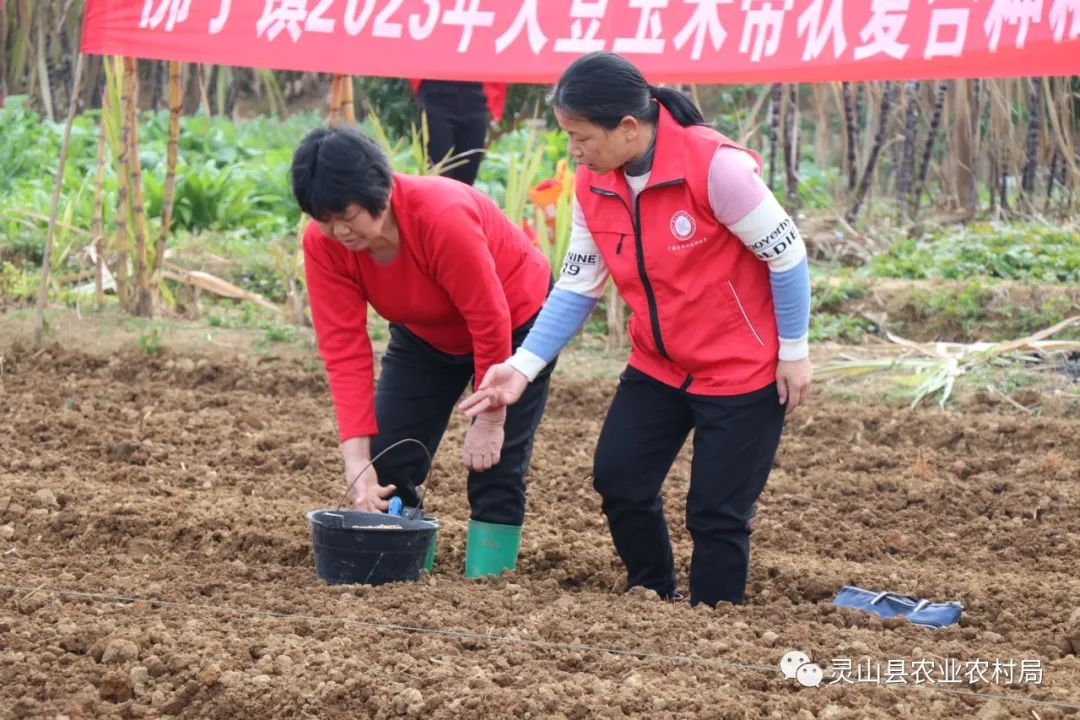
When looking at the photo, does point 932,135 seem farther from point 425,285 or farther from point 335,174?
point 335,174

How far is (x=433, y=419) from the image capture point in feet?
12.4

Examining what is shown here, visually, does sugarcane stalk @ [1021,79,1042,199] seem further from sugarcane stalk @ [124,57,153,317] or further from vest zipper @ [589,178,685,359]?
vest zipper @ [589,178,685,359]

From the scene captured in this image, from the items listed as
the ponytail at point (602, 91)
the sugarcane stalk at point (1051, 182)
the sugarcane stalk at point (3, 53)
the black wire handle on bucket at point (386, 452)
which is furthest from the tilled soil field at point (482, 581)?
the sugarcane stalk at point (3, 53)

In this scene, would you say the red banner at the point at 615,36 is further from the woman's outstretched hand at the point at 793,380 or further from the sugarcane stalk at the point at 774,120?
the sugarcane stalk at the point at 774,120

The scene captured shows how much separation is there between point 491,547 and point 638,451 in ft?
1.84

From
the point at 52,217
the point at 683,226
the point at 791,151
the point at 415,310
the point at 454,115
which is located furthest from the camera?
the point at 791,151

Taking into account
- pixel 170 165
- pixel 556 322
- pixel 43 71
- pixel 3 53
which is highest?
pixel 3 53

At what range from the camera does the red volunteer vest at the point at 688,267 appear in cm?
308

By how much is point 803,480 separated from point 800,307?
2.01 metres

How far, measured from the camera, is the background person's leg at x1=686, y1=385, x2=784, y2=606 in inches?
127

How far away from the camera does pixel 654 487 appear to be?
3424 millimetres

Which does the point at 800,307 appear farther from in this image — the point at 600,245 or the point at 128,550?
the point at 128,550

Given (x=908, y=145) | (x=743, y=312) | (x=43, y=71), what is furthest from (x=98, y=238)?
(x=43, y=71)

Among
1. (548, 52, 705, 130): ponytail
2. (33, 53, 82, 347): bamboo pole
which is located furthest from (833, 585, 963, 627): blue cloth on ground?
(33, 53, 82, 347): bamboo pole
